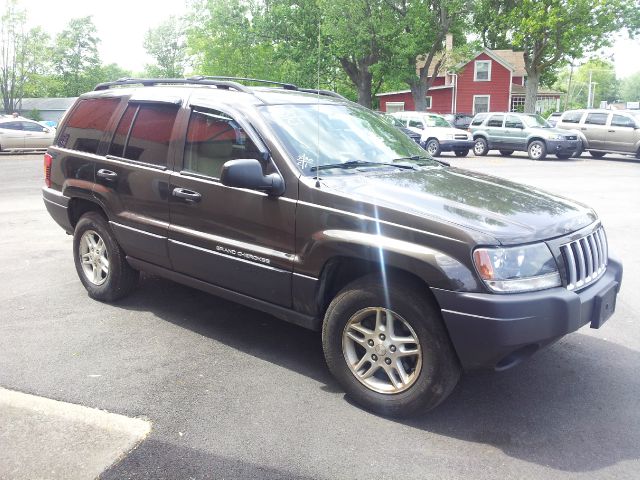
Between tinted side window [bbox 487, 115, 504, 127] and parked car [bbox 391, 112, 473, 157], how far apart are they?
4.25 feet

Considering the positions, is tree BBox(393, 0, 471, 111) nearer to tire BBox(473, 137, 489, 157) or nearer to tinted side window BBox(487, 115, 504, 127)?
tinted side window BBox(487, 115, 504, 127)

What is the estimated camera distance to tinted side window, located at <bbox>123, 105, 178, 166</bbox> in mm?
4699

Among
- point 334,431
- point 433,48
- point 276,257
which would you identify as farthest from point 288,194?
point 433,48

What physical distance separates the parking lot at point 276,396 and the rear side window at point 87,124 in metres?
1.38

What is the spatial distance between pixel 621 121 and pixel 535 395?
843 inches

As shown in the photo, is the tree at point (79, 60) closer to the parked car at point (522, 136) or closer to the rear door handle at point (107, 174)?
the parked car at point (522, 136)

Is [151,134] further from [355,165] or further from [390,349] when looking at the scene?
[390,349]

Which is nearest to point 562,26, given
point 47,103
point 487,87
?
point 487,87

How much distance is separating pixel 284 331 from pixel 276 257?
3.72 feet

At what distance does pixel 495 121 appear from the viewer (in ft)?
81.4

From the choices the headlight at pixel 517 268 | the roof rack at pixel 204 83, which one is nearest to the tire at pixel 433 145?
the roof rack at pixel 204 83

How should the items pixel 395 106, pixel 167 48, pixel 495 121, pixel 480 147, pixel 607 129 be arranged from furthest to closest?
pixel 167 48 → pixel 395 106 → pixel 480 147 → pixel 495 121 → pixel 607 129

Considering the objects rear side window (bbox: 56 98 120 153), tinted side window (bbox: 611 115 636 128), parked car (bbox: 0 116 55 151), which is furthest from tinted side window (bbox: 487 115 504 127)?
rear side window (bbox: 56 98 120 153)

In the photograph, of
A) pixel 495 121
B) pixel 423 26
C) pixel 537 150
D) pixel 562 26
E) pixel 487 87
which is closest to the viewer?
pixel 537 150
